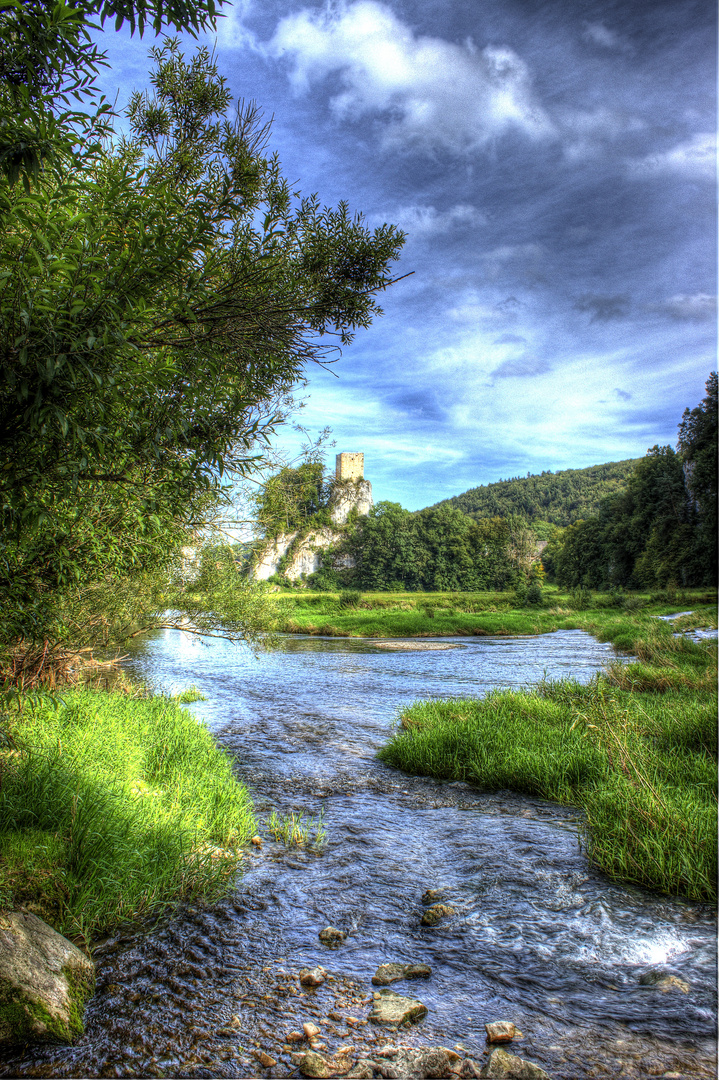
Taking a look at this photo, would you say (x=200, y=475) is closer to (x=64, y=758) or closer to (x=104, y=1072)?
(x=104, y=1072)

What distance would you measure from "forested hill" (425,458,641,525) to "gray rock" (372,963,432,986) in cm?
10572

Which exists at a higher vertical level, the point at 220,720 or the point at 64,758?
the point at 64,758

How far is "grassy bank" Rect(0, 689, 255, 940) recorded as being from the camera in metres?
5.03

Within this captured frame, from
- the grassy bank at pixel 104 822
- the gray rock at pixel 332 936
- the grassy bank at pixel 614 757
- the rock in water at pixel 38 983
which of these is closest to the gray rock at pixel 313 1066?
the gray rock at pixel 332 936

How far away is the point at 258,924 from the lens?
543cm

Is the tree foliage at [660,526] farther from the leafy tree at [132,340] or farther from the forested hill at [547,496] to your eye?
the leafy tree at [132,340]

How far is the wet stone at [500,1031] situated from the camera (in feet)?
13.0

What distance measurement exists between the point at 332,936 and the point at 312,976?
0.66 metres

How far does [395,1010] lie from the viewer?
4.25 metres

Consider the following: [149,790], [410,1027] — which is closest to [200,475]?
[410,1027]

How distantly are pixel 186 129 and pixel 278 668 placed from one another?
2028cm

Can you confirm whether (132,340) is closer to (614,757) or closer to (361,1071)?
(361,1071)

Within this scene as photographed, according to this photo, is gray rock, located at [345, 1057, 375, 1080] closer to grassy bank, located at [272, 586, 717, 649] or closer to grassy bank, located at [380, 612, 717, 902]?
grassy bank, located at [380, 612, 717, 902]

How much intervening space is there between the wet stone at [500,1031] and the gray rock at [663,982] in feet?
4.25
